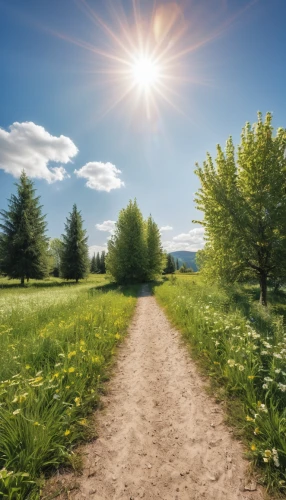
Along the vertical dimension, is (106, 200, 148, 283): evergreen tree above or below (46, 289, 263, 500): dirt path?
above

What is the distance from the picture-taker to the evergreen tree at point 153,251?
119ft

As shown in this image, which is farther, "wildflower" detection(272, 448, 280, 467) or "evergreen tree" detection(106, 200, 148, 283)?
"evergreen tree" detection(106, 200, 148, 283)

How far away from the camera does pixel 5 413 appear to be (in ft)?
10.2

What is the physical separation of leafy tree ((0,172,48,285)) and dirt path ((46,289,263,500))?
29.7 meters

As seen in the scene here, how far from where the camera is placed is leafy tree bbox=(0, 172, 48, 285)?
98.0 ft

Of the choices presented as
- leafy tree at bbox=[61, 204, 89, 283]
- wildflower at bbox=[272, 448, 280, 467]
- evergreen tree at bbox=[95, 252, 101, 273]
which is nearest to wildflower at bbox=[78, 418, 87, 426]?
wildflower at bbox=[272, 448, 280, 467]

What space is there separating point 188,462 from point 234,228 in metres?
8.76

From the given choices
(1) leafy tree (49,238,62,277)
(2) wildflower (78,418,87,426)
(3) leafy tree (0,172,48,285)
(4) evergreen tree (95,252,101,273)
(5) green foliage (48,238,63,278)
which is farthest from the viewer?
(4) evergreen tree (95,252,101,273)

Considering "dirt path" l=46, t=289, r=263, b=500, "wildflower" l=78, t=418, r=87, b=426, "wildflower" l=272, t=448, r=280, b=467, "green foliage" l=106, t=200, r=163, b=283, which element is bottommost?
"dirt path" l=46, t=289, r=263, b=500

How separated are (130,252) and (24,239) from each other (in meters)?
15.8

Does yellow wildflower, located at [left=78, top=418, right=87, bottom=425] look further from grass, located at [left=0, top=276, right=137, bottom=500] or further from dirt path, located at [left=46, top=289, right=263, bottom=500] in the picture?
dirt path, located at [left=46, top=289, right=263, bottom=500]

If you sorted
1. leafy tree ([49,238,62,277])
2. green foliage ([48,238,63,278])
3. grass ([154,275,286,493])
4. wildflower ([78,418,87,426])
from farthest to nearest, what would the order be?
leafy tree ([49,238,62,277]), green foliage ([48,238,63,278]), wildflower ([78,418,87,426]), grass ([154,275,286,493])

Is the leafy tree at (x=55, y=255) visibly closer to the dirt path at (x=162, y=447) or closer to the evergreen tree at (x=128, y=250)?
the evergreen tree at (x=128, y=250)

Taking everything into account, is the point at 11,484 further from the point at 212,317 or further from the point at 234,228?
the point at 234,228
